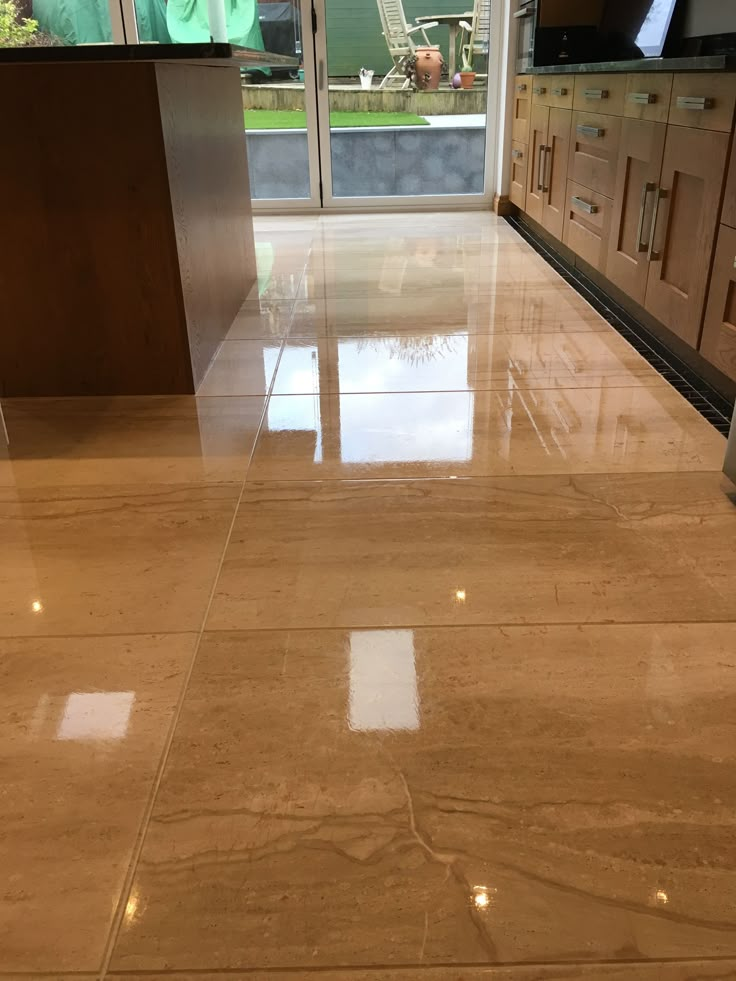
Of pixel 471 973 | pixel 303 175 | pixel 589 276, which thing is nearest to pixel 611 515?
pixel 471 973

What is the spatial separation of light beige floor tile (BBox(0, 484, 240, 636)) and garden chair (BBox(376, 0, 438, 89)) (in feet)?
14.1

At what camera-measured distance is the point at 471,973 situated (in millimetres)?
805

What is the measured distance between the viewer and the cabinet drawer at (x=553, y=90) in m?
3.53

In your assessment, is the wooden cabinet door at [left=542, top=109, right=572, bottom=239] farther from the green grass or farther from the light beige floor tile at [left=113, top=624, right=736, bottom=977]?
the light beige floor tile at [left=113, top=624, right=736, bottom=977]

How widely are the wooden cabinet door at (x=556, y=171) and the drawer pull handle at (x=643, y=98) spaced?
91 centimetres

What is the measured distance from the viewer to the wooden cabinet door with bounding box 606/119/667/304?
98.0 inches

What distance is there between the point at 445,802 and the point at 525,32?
15.4 ft

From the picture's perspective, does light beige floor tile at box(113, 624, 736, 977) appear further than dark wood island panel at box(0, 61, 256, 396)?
No


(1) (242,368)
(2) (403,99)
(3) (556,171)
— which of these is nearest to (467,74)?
(2) (403,99)

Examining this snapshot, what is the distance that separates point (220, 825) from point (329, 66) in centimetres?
516

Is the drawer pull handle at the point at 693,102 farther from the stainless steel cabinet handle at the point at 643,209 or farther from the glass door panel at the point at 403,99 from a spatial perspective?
the glass door panel at the point at 403,99

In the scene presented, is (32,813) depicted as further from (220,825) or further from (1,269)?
(1,269)

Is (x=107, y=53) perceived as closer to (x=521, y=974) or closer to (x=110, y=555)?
(x=110, y=555)

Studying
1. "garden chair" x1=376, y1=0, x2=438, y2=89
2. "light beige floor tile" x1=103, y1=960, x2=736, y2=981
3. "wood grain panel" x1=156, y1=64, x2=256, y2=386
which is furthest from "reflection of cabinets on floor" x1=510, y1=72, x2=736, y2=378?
"garden chair" x1=376, y1=0, x2=438, y2=89
